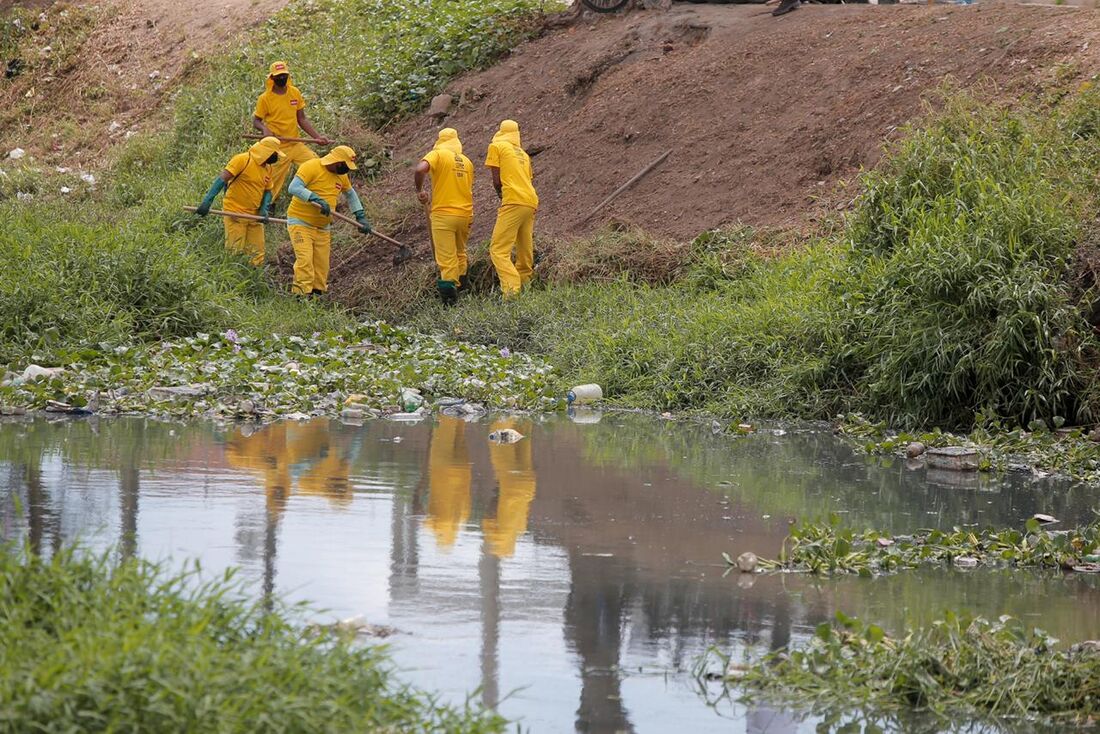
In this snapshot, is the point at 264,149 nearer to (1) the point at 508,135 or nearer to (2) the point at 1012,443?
(1) the point at 508,135

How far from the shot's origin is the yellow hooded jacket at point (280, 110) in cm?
1816

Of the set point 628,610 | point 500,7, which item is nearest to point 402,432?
point 628,610

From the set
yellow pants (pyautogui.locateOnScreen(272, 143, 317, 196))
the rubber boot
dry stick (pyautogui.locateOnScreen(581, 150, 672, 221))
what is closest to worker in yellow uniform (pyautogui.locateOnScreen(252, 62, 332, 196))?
yellow pants (pyautogui.locateOnScreen(272, 143, 317, 196))

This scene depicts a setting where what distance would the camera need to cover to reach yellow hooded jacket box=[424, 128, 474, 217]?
15367 mm

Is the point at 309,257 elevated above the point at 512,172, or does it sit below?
below

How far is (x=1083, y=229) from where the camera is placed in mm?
10852

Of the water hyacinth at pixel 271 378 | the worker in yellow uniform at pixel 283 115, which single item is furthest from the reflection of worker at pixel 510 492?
the worker in yellow uniform at pixel 283 115

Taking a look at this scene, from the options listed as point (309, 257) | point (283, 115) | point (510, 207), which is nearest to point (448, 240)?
point (510, 207)

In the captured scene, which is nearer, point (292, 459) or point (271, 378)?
point (292, 459)

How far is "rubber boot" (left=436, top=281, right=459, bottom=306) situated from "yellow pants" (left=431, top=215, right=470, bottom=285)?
0.15 feet

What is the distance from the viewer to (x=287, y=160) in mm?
17859

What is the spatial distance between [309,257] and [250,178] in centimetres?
A: 117

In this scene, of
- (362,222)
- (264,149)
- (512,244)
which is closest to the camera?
(512,244)

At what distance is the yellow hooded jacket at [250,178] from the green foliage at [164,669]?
12.0m
